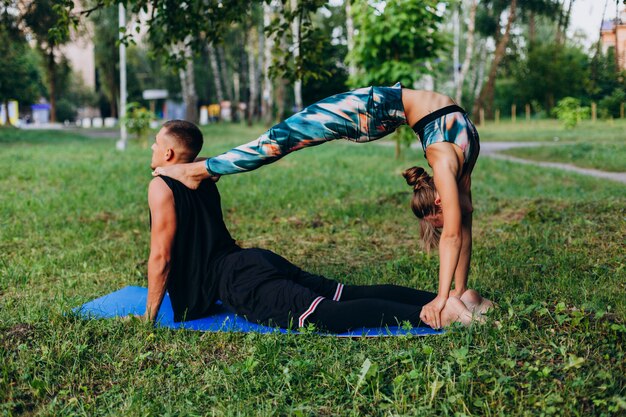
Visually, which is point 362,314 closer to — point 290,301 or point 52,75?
point 290,301

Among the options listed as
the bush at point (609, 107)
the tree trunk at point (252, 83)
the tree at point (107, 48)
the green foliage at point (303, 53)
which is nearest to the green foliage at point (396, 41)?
the green foliage at point (303, 53)

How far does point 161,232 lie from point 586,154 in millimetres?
13942

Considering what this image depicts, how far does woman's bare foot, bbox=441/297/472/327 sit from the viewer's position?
148 inches

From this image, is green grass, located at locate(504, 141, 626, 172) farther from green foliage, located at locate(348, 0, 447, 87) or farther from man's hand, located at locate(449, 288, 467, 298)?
man's hand, located at locate(449, 288, 467, 298)

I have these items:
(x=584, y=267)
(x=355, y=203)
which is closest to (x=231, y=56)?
(x=355, y=203)

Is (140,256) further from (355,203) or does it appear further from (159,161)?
(355,203)

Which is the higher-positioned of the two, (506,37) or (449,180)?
(506,37)

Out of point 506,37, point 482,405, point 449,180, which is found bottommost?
point 482,405

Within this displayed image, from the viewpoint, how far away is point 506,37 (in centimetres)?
2978

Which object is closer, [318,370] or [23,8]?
[318,370]

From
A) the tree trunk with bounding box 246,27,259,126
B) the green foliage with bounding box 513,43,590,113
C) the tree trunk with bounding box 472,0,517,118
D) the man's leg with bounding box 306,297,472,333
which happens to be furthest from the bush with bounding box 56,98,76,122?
the man's leg with bounding box 306,297,472,333

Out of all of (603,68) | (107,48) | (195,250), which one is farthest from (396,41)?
(107,48)

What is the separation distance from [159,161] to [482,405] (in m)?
2.42

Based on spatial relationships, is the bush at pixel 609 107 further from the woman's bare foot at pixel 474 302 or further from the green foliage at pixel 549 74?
the woman's bare foot at pixel 474 302
